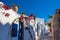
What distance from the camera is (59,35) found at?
15.5 feet

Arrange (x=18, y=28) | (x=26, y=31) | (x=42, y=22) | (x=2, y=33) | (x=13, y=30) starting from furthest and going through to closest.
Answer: (x=42, y=22)
(x=26, y=31)
(x=18, y=28)
(x=13, y=30)
(x=2, y=33)

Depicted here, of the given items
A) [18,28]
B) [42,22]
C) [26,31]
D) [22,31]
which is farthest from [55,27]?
[42,22]

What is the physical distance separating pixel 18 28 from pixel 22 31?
121cm

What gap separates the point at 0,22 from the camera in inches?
434

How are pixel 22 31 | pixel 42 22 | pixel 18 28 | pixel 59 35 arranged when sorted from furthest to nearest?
pixel 42 22, pixel 22 31, pixel 18 28, pixel 59 35

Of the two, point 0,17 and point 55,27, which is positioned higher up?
point 0,17

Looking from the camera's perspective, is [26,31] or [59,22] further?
[26,31]

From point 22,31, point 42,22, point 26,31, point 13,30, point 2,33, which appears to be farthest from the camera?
point 42,22

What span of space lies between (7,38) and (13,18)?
1.93 m

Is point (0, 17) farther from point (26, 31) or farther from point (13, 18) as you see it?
point (26, 31)

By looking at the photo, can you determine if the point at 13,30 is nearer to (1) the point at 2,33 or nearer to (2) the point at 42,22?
(1) the point at 2,33

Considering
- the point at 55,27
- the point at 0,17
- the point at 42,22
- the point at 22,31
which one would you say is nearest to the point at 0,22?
the point at 0,17

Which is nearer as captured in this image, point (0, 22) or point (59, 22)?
point (59, 22)

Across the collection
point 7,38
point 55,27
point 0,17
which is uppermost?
point 0,17
